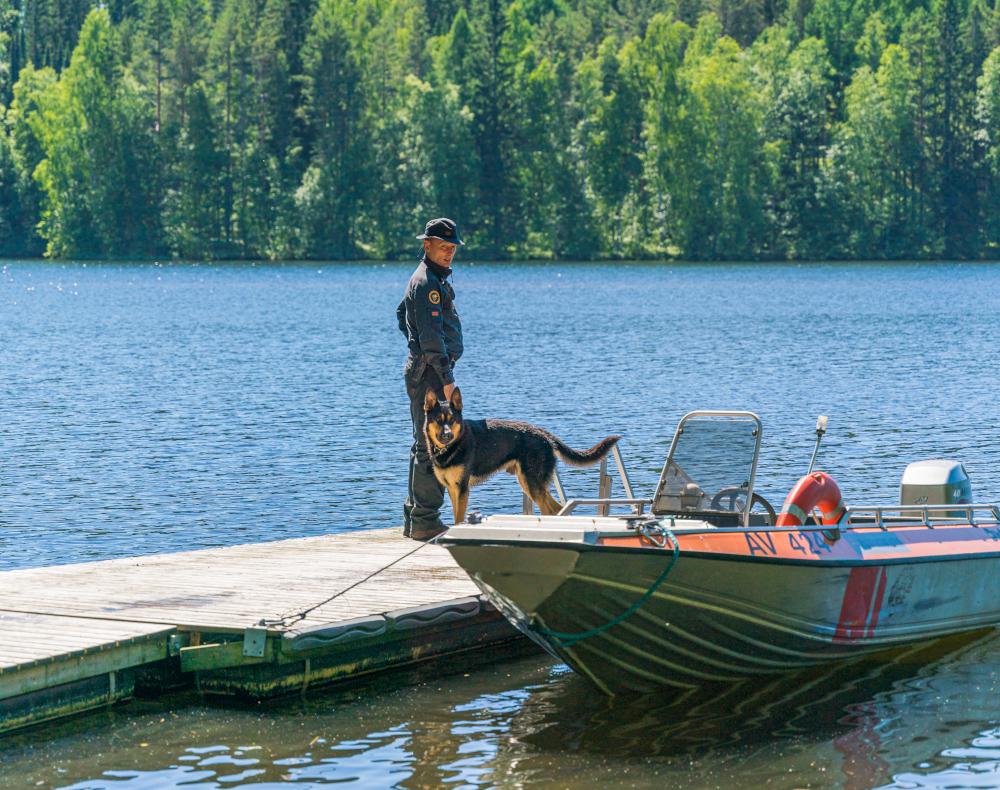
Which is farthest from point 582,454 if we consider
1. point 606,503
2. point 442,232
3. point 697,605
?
point 697,605

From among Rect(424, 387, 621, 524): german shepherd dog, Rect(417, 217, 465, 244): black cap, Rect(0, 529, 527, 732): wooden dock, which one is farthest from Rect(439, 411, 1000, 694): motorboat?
Rect(417, 217, 465, 244): black cap

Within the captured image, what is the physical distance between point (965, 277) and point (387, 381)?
48.8 m

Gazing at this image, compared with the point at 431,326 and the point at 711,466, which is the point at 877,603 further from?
the point at 431,326

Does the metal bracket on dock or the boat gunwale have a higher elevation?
the boat gunwale

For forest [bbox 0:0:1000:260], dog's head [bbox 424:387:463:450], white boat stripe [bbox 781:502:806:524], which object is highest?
forest [bbox 0:0:1000:260]

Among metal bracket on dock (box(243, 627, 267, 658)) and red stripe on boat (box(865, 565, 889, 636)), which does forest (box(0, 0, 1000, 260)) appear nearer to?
red stripe on boat (box(865, 565, 889, 636))

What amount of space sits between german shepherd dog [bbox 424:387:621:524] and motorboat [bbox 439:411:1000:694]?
2.96 ft

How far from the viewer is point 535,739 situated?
7559mm

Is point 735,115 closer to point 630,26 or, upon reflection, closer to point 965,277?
point 965,277

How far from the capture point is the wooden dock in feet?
24.2

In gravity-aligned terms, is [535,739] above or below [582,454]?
below

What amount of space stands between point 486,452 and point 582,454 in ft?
2.47

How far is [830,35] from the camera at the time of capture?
9444 cm

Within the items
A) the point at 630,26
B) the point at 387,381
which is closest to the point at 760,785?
the point at 387,381
